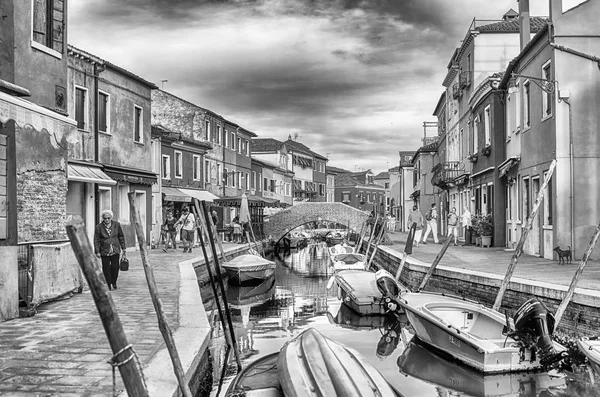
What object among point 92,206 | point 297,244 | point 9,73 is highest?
point 9,73

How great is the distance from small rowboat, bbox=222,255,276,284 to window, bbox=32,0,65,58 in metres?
10.3

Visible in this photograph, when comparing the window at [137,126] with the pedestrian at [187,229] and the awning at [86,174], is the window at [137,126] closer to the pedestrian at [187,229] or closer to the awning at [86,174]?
the pedestrian at [187,229]

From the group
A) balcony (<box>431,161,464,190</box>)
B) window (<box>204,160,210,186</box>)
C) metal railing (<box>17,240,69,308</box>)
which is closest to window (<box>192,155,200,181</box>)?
window (<box>204,160,210,186</box>)

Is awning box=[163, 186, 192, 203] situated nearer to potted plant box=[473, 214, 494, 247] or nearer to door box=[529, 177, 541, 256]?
potted plant box=[473, 214, 494, 247]

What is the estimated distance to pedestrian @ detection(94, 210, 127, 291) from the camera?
11.6 meters

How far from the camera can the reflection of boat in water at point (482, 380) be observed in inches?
340

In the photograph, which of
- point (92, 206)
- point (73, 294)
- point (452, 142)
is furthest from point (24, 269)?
point (452, 142)

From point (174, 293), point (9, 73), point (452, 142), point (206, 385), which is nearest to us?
point (206, 385)

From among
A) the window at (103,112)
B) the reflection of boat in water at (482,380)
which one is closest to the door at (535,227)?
the reflection of boat in water at (482,380)

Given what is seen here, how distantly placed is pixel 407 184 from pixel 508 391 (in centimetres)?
5335

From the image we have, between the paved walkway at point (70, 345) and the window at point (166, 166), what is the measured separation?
62.6 ft

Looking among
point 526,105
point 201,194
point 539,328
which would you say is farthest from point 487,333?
point 201,194

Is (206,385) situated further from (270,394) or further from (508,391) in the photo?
(508,391)

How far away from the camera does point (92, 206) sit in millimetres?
20641
